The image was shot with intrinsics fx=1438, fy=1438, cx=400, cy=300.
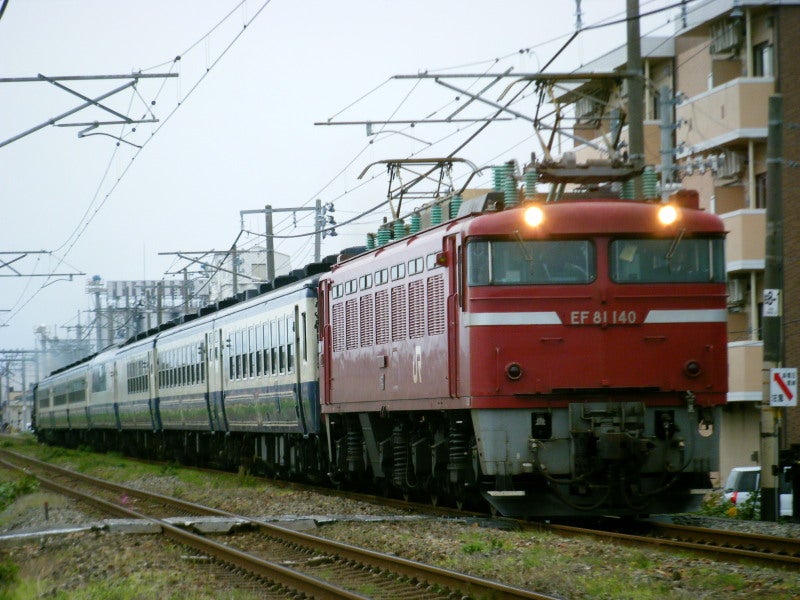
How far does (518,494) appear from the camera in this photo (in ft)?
45.6

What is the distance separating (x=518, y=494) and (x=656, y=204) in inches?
129

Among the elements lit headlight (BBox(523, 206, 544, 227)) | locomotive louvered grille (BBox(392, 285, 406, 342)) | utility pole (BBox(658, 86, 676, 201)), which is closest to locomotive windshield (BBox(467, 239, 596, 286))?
lit headlight (BBox(523, 206, 544, 227))

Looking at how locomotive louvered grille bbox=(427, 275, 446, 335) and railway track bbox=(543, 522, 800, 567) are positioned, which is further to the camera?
locomotive louvered grille bbox=(427, 275, 446, 335)

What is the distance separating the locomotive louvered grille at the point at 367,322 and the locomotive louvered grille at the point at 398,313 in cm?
98

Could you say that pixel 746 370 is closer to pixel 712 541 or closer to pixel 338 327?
pixel 338 327

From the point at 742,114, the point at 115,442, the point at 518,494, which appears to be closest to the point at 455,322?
the point at 518,494

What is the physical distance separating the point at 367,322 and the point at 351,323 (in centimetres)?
94

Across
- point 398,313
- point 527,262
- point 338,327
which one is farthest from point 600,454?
point 338,327

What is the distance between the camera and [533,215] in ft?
46.4

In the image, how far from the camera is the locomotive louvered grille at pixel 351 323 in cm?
1900

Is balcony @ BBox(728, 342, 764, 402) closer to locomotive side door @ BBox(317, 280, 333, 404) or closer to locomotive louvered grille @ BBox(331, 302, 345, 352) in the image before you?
locomotive side door @ BBox(317, 280, 333, 404)

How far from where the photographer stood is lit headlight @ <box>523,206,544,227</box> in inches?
557

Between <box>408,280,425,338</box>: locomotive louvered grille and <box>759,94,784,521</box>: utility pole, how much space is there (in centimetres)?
425

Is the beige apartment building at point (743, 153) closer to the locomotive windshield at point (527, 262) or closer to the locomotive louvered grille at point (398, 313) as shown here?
the locomotive louvered grille at point (398, 313)
